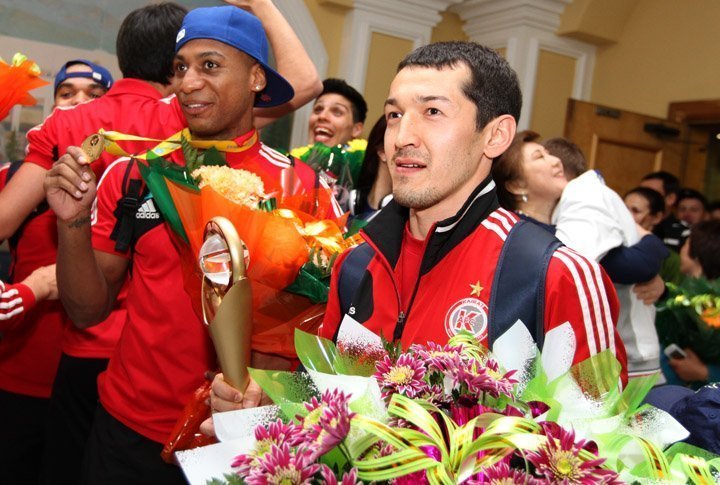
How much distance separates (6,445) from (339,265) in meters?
1.71

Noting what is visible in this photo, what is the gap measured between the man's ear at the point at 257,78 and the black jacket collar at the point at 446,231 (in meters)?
0.73

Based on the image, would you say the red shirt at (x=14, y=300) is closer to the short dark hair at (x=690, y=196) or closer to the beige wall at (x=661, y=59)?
Answer: the short dark hair at (x=690, y=196)

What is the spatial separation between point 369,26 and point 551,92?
1902 millimetres

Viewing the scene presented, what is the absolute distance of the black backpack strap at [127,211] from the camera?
1821 mm

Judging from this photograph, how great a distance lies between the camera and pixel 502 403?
82 centimetres

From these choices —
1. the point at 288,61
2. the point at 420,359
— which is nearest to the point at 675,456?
the point at 420,359

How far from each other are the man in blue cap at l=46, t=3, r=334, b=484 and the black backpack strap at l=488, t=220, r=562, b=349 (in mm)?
697

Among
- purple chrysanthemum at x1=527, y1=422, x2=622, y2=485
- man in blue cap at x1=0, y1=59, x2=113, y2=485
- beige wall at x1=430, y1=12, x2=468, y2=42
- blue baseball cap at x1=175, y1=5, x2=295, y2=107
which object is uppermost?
beige wall at x1=430, y1=12, x2=468, y2=42

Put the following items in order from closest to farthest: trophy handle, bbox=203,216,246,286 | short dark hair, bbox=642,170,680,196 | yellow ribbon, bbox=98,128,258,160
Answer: trophy handle, bbox=203,216,246,286, yellow ribbon, bbox=98,128,258,160, short dark hair, bbox=642,170,680,196

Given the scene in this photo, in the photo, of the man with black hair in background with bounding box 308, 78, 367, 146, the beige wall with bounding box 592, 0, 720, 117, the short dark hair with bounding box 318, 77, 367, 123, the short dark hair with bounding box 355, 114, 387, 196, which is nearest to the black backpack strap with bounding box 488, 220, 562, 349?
the short dark hair with bounding box 355, 114, 387, 196

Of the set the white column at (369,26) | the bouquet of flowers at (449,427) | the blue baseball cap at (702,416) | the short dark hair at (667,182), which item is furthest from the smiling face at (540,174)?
the white column at (369,26)

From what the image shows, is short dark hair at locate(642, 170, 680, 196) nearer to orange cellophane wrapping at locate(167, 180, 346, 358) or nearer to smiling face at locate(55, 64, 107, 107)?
smiling face at locate(55, 64, 107, 107)

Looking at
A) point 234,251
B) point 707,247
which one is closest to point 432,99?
point 234,251

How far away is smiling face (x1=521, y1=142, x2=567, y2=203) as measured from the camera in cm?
305
